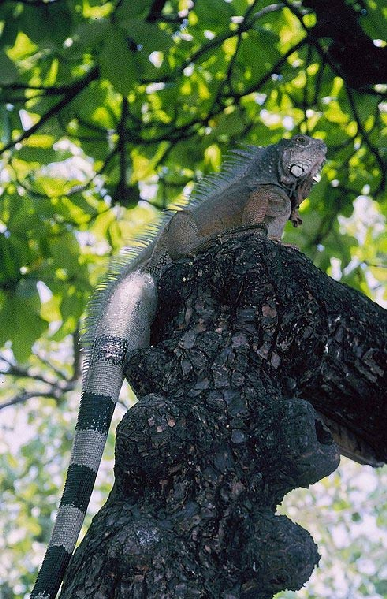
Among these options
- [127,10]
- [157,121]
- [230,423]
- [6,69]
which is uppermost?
[127,10]

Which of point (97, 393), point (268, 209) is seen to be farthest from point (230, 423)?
point (268, 209)

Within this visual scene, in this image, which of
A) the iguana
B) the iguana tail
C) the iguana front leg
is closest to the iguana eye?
the iguana

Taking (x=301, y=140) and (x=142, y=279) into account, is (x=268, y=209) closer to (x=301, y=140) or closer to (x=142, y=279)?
(x=301, y=140)

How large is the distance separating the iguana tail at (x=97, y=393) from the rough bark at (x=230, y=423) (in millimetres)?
170

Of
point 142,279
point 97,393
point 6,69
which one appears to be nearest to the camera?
point 97,393

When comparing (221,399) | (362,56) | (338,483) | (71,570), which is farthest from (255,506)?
(338,483)

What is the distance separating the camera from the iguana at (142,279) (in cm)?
231

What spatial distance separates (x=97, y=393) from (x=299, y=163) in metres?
2.00

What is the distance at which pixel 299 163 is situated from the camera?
402 cm

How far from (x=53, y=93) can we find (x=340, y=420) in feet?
9.25

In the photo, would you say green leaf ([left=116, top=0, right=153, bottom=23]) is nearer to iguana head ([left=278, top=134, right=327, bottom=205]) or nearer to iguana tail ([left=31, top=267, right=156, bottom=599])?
iguana head ([left=278, top=134, right=327, bottom=205])

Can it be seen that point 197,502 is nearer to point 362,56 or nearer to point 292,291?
point 292,291

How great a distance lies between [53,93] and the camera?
4527mm

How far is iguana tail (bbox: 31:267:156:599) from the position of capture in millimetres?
2188
